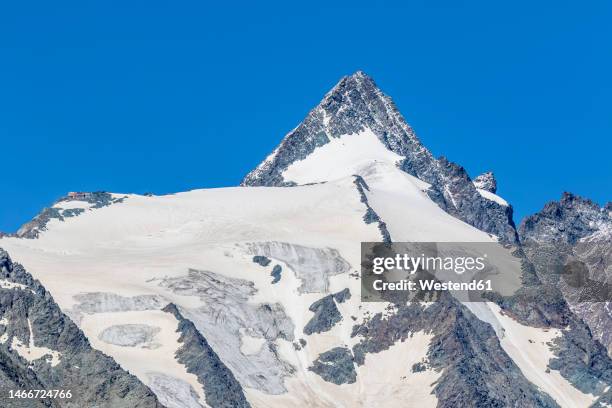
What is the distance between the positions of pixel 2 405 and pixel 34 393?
7.84m

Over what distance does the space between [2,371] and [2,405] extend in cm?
917

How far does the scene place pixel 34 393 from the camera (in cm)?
19825

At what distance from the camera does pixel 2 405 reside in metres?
191

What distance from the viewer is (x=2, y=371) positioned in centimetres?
19938

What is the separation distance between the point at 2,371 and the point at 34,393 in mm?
4482
